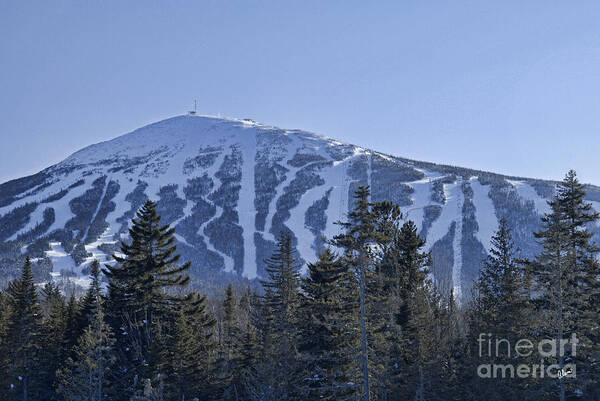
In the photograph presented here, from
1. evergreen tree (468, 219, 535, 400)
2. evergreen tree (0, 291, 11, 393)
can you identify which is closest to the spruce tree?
evergreen tree (468, 219, 535, 400)

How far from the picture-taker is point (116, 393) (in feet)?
126

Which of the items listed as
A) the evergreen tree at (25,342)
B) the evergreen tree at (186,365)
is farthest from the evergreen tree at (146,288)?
the evergreen tree at (25,342)

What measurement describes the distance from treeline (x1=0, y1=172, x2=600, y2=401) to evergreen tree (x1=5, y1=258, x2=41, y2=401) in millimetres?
560

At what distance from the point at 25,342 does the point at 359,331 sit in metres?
35.3

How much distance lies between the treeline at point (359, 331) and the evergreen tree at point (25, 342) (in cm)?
56

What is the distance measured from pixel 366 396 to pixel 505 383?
11969 millimetres

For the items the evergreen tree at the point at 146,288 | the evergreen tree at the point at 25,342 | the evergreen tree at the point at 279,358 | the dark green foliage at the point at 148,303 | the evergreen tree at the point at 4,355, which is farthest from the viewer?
the evergreen tree at the point at 25,342

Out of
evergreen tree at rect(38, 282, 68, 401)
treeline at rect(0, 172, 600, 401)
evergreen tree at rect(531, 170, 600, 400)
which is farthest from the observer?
evergreen tree at rect(38, 282, 68, 401)

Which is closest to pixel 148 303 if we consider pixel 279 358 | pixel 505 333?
pixel 279 358

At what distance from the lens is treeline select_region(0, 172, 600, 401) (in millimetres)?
27281

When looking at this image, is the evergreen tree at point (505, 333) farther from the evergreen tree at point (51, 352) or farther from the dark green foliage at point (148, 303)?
the evergreen tree at point (51, 352)

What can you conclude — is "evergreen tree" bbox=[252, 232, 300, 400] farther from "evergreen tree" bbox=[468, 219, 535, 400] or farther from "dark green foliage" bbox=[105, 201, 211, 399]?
"evergreen tree" bbox=[468, 219, 535, 400]

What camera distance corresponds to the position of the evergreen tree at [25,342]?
48.7 metres

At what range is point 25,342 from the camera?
49062mm
